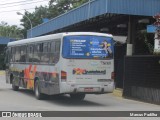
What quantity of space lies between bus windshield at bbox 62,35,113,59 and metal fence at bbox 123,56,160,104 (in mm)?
2321

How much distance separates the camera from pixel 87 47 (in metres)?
18.4

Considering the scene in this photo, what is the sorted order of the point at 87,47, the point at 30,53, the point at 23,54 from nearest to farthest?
1. the point at 87,47
2. the point at 30,53
3. the point at 23,54

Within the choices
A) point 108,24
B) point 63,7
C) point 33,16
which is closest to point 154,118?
point 108,24

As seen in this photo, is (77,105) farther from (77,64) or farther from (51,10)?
(51,10)

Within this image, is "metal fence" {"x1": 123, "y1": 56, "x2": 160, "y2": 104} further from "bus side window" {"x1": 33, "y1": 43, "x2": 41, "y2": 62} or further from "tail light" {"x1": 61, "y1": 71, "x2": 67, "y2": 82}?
"bus side window" {"x1": 33, "y1": 43, "x2": 41, "y2": 62}

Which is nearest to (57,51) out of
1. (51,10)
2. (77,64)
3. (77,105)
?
(77,64)

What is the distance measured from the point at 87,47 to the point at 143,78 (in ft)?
12.3

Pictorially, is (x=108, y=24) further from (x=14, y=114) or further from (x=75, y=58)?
(x=14, y=114)

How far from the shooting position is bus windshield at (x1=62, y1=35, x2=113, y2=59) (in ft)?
59.5

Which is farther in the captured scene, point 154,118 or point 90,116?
point 90,116

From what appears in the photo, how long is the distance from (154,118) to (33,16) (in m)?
87.1

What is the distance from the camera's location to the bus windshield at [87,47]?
59.5ft

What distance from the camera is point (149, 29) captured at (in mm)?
24141

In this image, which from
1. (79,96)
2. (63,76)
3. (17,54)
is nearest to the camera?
(63,76)
